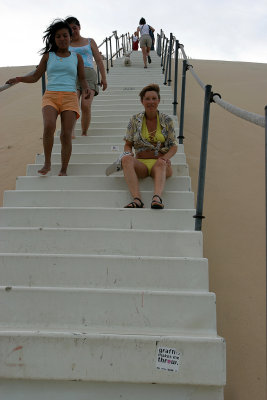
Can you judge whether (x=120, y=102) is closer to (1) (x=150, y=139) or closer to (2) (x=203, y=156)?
(1) (x=150, y=139)

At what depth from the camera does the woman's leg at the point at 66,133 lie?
3.33 metres

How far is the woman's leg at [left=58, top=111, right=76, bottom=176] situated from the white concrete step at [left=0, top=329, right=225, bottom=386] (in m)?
1.82

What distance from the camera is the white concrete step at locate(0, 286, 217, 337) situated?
2.06m

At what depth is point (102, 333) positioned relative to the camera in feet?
6.44

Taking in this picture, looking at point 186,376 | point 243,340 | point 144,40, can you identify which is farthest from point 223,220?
point 144,40

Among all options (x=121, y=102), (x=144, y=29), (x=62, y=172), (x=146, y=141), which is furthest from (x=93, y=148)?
(x=144, y=29)

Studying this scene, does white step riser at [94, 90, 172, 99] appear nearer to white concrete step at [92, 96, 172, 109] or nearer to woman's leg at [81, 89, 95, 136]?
white concrete step at [92, 96, 172, 109]

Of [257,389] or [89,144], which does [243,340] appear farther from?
[89,144]

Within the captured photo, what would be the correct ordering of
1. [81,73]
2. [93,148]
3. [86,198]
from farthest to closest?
1. [93,148]
2. [81,73]
3. [86,198]

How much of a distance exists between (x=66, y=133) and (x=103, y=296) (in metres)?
1.70

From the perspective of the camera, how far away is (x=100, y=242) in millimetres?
2590

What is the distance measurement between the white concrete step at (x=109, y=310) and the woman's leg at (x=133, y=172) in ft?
3.27

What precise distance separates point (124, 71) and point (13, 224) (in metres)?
6.56

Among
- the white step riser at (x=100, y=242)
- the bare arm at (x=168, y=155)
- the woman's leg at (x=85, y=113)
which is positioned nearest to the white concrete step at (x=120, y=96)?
the woman's leg at (x=85, y=113)
